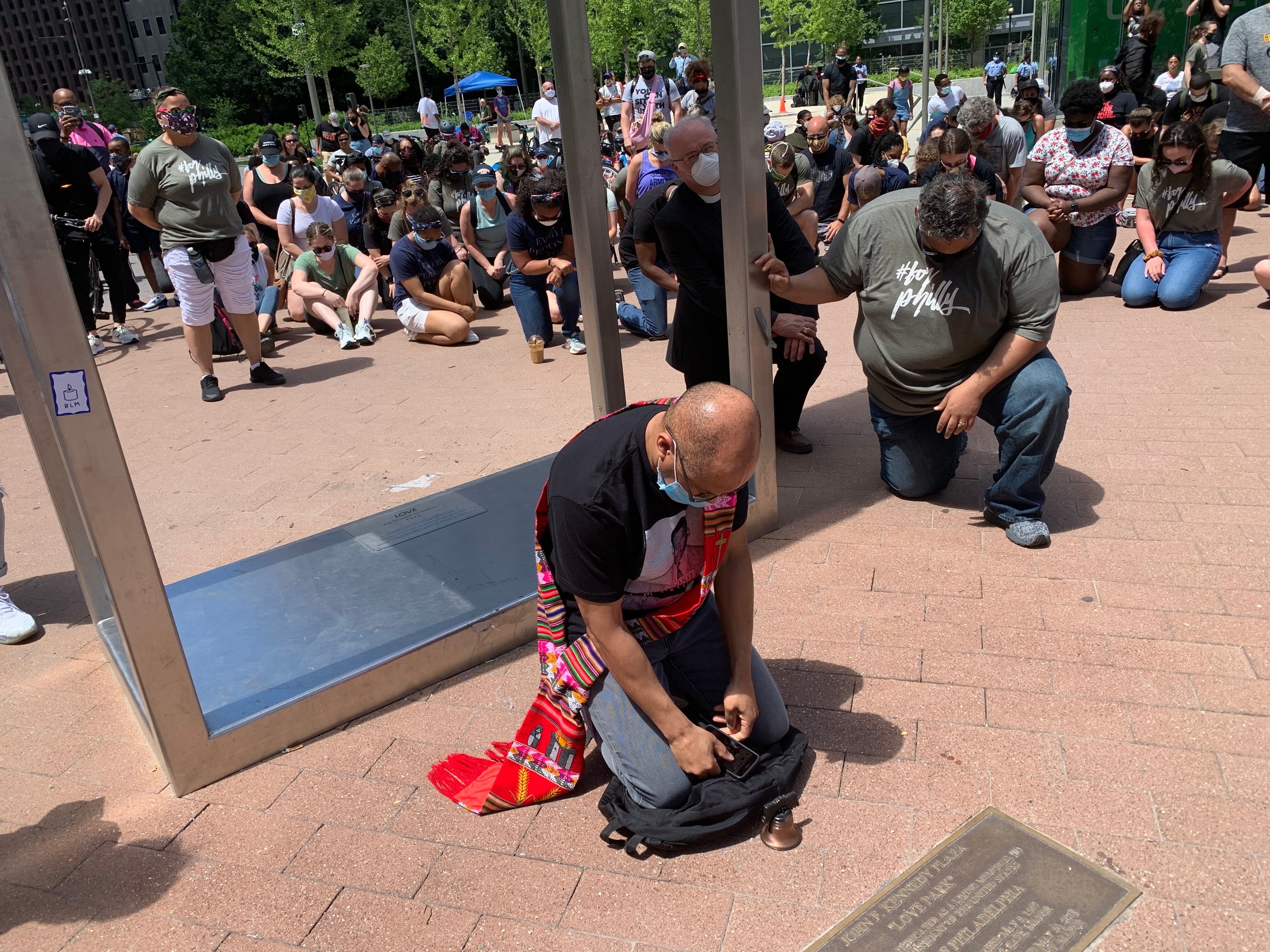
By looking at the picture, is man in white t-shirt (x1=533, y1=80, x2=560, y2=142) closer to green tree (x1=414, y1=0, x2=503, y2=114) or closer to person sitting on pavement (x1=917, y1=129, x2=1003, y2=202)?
person sitting on pavement (x1=917, y1=129, x2=1003, y2=202)

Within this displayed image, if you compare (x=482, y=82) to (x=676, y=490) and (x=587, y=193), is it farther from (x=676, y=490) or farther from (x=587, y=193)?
(x=676, y=490)

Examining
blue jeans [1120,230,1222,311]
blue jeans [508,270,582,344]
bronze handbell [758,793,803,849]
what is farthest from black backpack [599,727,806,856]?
blue jeans [1120,230,1222,311]

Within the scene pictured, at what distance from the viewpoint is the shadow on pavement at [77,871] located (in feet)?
8.21

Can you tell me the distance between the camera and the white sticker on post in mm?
2385

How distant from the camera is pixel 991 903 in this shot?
2277 millimetres

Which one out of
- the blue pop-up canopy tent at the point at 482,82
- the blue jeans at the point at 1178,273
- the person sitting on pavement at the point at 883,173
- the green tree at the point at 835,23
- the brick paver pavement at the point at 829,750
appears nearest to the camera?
the brick paver pavement at the point at 829,750

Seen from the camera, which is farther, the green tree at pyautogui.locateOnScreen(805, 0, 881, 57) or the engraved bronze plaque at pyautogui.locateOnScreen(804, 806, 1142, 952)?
the green tree at pyautogui.locateOnScreen(805, 0, 881, 57)

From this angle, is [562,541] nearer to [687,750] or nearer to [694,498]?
[694,498]

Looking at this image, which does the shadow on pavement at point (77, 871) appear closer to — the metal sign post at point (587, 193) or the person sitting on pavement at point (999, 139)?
the metal sign post at point (587, 193)

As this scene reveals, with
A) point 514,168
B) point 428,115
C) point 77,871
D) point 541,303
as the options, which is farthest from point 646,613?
point 428,115

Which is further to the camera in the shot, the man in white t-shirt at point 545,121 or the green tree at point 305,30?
the green tree at point 305,30

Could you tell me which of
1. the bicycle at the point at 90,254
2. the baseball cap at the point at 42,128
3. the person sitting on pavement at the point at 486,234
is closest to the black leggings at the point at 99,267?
the bicycle at the point at 90,254

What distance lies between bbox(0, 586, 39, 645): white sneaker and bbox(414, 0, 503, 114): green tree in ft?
158

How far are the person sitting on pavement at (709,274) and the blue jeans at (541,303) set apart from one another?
119 inches
